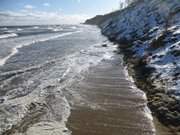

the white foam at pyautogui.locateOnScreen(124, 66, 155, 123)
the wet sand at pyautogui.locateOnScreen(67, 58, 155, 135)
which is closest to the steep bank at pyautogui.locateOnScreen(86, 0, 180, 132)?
the white foam at pyautogui.locateOnScreen(124, 66, 155, 123)

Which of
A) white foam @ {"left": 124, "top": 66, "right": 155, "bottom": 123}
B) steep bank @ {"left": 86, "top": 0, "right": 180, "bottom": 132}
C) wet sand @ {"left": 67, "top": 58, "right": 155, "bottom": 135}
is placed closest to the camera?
wet sand @ {"left": 67, "top": 58, "right": 155, "bottom": 135}

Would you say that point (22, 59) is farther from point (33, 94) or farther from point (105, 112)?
point (105, 112)

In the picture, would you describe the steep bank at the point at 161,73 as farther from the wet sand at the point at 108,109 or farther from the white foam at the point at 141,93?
the wet sand at the point at 108,109

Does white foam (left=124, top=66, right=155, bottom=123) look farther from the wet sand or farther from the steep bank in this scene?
the steep bank

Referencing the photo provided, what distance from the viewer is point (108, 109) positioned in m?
12.1

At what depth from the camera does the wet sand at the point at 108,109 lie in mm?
10117

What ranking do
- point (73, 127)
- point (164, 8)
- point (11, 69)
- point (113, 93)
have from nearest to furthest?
1. point (73, 127)
2. point (113, 93)
3. point (11, 69)
4. point (164, 8)

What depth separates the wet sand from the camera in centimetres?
1012

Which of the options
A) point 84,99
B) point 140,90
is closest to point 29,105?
point 84,99

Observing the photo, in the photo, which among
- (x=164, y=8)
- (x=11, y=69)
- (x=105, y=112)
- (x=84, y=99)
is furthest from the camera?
(x=164, y=8)

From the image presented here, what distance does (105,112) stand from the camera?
1175 centimetres

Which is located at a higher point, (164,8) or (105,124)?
(164,8)

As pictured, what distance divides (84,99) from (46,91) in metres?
2.61

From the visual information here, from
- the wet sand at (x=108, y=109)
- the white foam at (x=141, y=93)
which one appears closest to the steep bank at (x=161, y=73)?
the white foam at (x=141, y=93)
